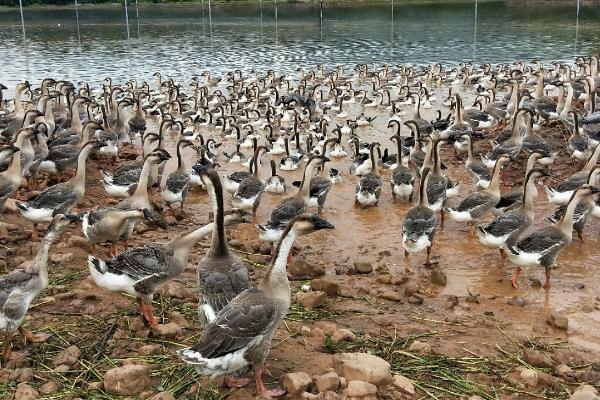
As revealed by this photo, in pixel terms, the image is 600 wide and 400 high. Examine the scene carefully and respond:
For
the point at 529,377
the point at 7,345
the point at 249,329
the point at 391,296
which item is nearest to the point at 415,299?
the point at 391,296

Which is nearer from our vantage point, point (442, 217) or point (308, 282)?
point (308, 282)

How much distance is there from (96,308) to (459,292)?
16.8 ft

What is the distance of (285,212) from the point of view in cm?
1140

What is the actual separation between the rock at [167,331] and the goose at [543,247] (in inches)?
205

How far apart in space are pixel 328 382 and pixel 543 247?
16.3 ft

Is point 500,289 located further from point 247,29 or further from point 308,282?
point 247,29

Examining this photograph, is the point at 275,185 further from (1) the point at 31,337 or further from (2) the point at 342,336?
(1) the point at 31,337

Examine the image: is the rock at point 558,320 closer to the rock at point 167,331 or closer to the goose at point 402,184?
the rock at point 167,331

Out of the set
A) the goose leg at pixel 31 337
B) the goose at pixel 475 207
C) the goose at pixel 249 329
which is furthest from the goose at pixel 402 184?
the goose leg at pixel 31 337

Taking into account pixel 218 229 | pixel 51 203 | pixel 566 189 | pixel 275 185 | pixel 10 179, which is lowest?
pixel 275 185

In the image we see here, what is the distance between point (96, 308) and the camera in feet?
26.0

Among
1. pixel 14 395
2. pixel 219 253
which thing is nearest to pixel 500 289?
pixel 219 253

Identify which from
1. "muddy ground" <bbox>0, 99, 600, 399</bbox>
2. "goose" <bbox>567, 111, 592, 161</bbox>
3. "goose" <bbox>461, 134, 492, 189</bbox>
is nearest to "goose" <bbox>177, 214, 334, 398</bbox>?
"muddy ground" <bbox>0, 99, 600, 399</bbox>

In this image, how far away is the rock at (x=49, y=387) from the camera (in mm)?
6121
